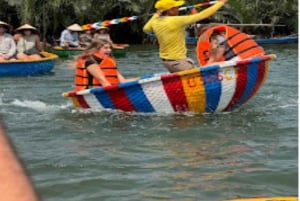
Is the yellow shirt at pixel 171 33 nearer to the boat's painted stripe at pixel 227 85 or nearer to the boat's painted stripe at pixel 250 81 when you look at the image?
A: the boat's painted stripe at pixel 227 85

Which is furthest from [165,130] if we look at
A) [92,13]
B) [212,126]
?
[92,13]

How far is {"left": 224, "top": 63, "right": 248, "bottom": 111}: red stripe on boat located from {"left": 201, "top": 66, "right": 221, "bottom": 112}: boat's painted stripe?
0.73ft

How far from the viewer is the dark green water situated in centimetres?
523

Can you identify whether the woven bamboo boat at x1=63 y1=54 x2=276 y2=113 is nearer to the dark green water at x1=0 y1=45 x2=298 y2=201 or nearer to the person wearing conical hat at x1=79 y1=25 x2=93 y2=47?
the dark green water at x1=0 y1=45 x2=298 y2=201

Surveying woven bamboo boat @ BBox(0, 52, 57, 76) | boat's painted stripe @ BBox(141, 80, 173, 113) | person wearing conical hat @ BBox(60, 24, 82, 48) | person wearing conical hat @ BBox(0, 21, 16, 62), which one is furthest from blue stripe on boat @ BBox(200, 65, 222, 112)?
person wearing conical hat @ BBox(60, 24, 82, 48)

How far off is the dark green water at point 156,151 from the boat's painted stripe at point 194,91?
0.15 metres

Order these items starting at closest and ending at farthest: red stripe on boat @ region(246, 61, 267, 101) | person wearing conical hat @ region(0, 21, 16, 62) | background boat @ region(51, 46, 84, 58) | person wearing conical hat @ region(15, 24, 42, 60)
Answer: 1. red stripe on boat @ region(246, 61, 267, 101)
2. person wearing conical hat @ region(0, 21, 16, 62)
3. person wearing conical hat @ region(15, 24, 42, 60)
4. background boat @ region(51, 46, 84, 58)

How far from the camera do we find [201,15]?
8.33m

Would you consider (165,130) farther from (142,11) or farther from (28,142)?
(142,11)

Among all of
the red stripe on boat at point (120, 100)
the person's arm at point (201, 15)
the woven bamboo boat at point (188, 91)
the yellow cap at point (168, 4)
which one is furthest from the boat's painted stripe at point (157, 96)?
the yellow cap at point (168, 4)

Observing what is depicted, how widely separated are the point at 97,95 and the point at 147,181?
10.6 feet

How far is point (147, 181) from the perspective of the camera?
544 centimetres

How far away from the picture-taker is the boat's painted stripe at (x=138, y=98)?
8344mm

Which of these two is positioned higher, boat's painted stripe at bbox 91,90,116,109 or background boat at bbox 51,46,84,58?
boat's painted stripe at bbox 91,90,116,109
